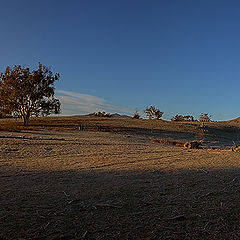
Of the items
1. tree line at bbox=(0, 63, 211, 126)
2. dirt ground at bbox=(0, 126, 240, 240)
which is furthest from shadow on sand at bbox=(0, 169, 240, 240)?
tree line at bbox=(0, 63, 211, 126)

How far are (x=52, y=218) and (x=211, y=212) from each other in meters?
2.05

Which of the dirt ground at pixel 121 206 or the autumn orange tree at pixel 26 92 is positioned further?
the autumn orange tree at pixel 26 92

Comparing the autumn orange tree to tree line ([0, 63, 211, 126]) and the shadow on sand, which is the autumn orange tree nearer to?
tree line ([0, 63, 211, 126])

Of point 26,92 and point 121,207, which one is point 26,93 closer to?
point 26,92

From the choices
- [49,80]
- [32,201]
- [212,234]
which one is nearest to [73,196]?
[32,201]

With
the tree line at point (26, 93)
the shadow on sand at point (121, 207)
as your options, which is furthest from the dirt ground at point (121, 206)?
the tree line at point (26, 93)

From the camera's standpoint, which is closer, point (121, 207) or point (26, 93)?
point (121, 207)

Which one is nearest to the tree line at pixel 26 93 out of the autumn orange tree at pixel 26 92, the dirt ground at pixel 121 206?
the autumn orange tree at pixel 26 92

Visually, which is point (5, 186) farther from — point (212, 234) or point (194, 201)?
point (212, 234)

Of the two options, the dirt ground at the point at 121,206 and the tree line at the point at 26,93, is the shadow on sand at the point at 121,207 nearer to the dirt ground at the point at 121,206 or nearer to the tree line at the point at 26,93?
the dirt ground at the point at 121,206

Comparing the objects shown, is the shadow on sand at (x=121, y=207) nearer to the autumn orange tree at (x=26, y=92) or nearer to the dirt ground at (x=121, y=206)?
the dirt ground at (x=121, y=206)

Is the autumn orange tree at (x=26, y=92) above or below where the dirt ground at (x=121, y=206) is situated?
above

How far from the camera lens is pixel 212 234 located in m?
2.43

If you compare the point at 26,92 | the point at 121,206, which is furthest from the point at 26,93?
the point at 121,206
